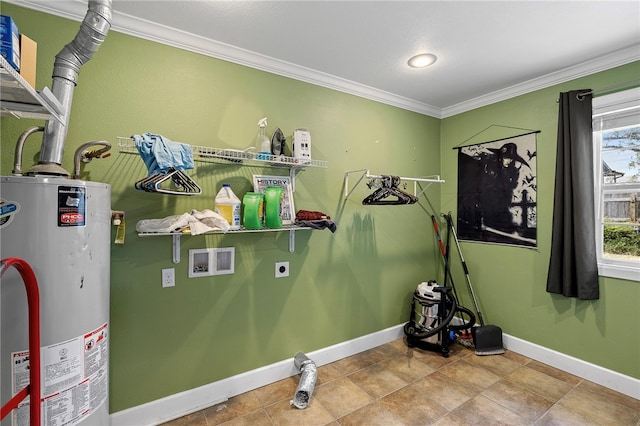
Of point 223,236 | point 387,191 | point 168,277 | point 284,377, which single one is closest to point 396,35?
point 387,191

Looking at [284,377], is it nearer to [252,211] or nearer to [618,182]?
[252,211]

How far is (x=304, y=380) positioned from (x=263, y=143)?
1758mm

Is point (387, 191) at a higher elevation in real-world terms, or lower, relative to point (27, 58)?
lower

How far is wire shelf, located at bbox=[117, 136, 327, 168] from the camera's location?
177 centimetres

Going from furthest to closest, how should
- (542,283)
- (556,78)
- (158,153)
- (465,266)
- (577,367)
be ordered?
(465,266) < (542,283) < (556,78) < (577,367) < (158,153)

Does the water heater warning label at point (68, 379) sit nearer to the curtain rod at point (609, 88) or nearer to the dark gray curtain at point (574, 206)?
the dark gray curtain at point (574, 206)

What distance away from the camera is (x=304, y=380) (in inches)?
82.9

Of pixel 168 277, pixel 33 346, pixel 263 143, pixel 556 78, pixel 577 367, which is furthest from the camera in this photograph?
pixel 556 78

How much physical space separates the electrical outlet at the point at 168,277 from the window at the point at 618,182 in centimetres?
318

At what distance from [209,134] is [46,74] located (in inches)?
34.7

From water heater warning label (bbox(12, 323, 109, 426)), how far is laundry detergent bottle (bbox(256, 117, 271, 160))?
131cm

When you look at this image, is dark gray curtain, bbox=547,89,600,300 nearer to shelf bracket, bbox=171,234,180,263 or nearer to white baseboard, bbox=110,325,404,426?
white baseboard, bbox=110,325,404,426

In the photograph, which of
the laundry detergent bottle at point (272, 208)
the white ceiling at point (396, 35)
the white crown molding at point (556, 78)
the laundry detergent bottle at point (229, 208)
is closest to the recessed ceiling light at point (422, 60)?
the white ceiling at point (396, 35)

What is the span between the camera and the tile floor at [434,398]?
1.88m
